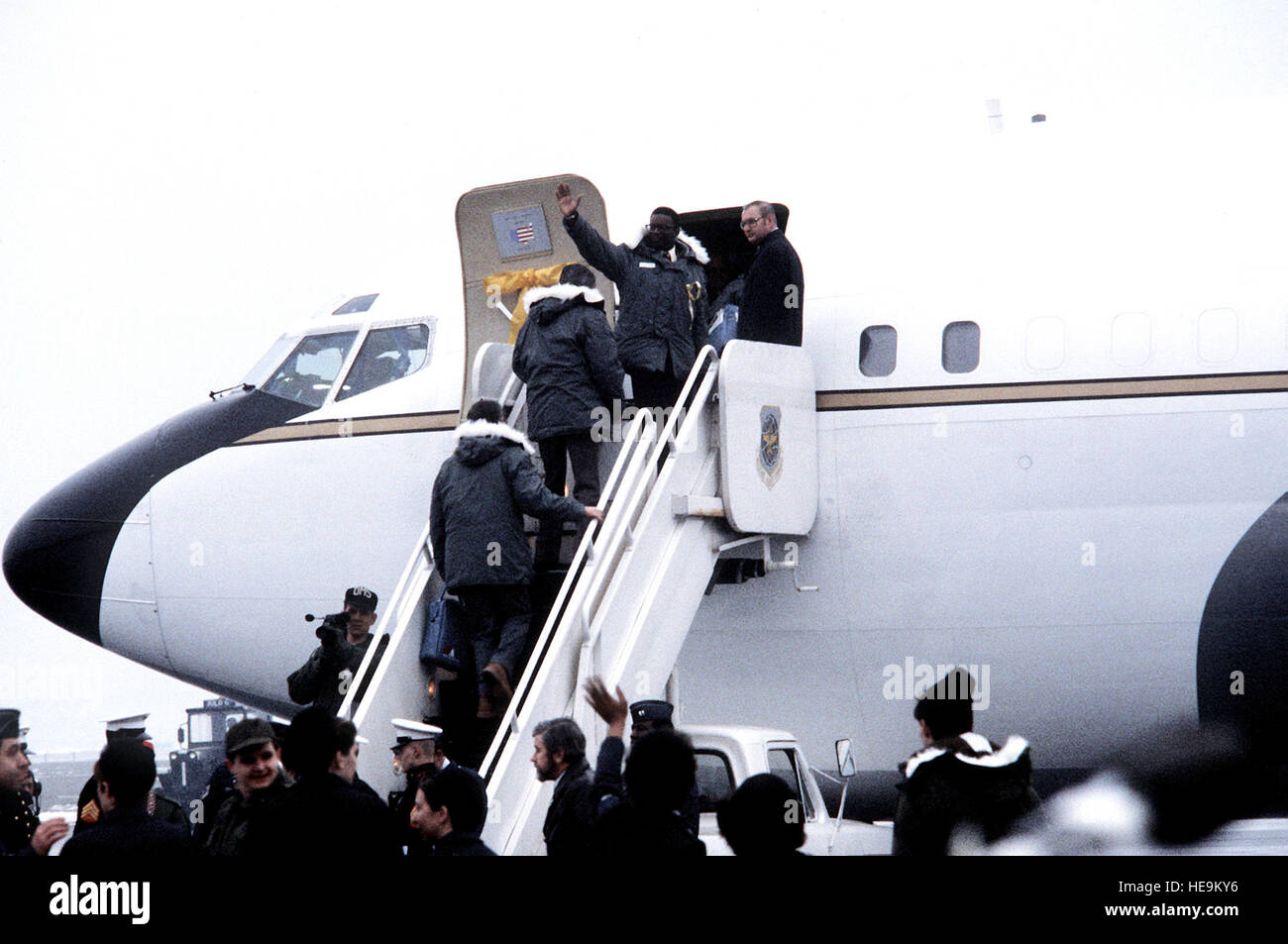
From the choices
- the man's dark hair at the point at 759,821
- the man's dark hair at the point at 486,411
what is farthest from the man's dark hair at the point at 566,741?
the man's dark hair at the point at 486,411

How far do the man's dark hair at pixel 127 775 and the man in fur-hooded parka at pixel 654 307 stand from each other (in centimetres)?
431

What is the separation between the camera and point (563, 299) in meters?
8.25

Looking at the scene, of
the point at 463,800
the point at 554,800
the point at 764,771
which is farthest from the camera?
the point at 764,771

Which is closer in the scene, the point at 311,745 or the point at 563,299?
the point at 311,745

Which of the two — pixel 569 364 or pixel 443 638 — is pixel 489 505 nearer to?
pixel 443 638

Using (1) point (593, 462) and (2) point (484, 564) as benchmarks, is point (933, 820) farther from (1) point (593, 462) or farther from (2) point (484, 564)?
(1) point (593, 462)

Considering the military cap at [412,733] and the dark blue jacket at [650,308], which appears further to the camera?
the dark blue jacket at [650,308]

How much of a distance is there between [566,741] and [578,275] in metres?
3.46

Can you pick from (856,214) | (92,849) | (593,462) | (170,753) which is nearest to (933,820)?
(92,849)

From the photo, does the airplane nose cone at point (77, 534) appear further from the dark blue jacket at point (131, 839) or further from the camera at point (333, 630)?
the dark blue jacket at point (131, 839)

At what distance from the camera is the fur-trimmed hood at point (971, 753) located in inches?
182

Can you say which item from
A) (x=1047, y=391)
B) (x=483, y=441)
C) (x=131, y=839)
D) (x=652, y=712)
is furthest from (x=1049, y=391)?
(x=131, y=839)

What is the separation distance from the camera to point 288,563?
975cm

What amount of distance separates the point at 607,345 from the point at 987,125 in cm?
354
